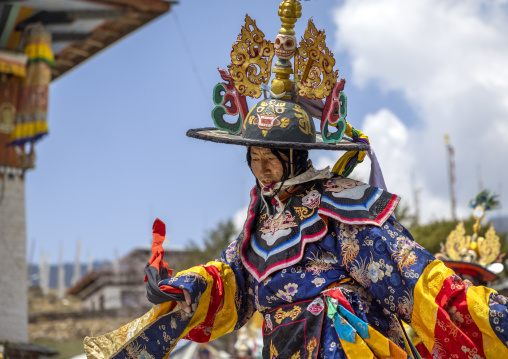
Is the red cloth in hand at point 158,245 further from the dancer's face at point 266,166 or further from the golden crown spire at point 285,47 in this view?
the golden crown spire at point 285,47

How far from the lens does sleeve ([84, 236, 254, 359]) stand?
4383mm

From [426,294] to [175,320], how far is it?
1438mm

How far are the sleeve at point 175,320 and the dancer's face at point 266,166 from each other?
1.94 feet

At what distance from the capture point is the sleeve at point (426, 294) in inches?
142

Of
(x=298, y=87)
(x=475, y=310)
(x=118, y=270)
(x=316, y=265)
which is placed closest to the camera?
(x=475, y=310)

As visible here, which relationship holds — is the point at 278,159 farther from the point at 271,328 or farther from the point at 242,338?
the point at 242,338

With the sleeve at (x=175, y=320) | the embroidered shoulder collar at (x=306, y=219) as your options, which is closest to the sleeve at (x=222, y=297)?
the sleeve at (x=175, y=320)

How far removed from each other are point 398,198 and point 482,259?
4.86 m

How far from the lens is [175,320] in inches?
174

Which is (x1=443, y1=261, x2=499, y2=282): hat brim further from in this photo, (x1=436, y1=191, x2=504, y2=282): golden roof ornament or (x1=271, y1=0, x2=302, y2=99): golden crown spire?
(x1=271, y1=0, x2=302, y2=99): golden crown spire

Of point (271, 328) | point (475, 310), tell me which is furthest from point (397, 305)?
point (271, 328)

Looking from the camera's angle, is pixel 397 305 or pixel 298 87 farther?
pixel 298 87

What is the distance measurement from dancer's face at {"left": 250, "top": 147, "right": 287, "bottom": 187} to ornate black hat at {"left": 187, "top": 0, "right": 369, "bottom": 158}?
107 mm

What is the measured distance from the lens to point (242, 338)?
1345cm
